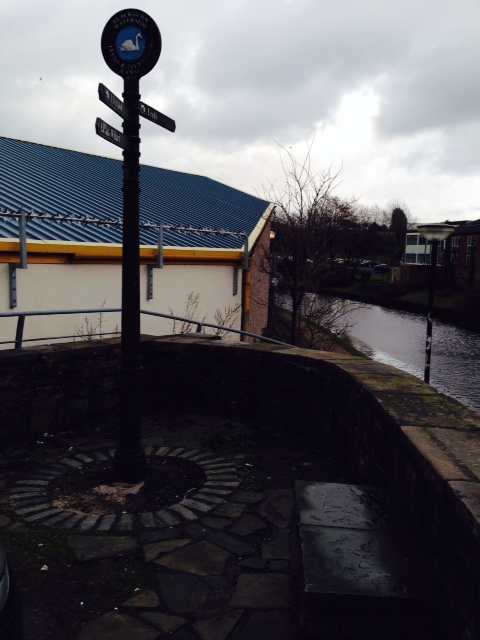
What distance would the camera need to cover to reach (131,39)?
168 inches

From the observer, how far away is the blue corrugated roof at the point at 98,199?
11.2 m

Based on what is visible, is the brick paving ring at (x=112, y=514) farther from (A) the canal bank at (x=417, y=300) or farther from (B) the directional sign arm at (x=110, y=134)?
(A) the canal bank at (x=417, y=300)

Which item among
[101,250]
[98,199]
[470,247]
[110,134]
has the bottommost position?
[101,250]

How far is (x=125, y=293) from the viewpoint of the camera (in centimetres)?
447

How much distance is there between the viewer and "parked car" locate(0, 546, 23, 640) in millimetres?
2115

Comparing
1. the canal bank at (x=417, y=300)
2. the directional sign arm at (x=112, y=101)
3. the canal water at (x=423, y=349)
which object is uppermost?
the directional sign arm at (x=112, y=101)

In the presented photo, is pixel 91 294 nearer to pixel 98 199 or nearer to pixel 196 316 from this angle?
pixel 196 316

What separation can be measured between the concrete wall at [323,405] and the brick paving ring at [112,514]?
0.78 meters

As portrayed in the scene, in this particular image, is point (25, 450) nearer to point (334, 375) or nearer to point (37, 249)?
point (334, 375)

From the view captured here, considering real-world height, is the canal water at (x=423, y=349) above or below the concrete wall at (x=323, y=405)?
below

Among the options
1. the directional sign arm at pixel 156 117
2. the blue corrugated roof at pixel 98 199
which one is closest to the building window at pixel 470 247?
the blue corrugated roof at pixel 98 199

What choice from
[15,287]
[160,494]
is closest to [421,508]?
[160,494]

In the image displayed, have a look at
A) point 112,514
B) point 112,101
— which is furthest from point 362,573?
point 112,101

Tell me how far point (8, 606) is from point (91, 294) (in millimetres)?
8646
